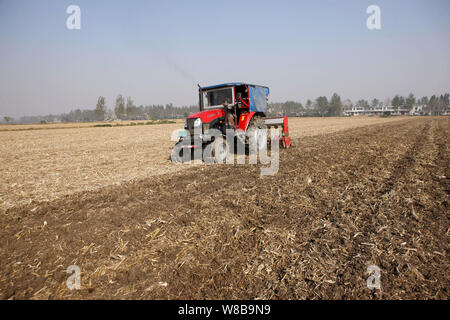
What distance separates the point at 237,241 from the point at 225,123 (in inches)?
232

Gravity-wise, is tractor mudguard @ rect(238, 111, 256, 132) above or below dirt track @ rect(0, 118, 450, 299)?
above

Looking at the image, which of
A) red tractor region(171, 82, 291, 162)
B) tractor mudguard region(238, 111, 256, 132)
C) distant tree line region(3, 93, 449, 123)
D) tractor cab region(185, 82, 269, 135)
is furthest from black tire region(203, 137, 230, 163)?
distant tree line region(3, 93, 449, 123)

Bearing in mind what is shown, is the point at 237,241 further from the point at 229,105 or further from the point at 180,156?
the point at 229,105

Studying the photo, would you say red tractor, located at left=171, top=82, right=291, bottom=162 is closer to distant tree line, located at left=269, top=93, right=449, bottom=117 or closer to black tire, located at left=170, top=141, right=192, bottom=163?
black tire, located at left=170, top=141, right=192, bottom=163

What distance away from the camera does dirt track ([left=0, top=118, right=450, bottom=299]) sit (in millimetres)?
2523

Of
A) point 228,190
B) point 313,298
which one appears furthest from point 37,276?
point 228,190

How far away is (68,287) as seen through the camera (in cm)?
255

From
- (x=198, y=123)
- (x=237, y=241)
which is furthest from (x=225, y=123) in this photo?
(x=237, y=241)

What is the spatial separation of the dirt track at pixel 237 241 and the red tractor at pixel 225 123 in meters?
2.59

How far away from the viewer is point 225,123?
870 centimetres

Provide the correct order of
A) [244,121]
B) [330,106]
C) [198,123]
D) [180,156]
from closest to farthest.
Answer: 1. [198,123]
2. [180,156]
3. [244,121]
4. [330,106]

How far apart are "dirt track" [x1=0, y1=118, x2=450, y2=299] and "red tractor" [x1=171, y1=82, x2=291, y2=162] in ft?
8.50

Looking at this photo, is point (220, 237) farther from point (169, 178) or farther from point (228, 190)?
point (169, 178)
